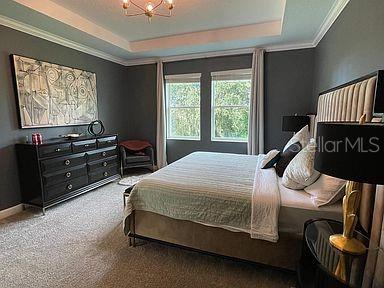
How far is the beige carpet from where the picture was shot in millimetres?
1823

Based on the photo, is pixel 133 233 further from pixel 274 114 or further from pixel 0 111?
pixel 274 114

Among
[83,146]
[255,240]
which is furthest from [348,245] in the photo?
A: [83,146]

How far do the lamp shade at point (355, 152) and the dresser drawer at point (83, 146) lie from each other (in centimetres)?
354

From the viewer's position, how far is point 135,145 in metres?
5.11

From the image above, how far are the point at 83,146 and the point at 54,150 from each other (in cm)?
51

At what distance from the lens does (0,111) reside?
9.70 feet

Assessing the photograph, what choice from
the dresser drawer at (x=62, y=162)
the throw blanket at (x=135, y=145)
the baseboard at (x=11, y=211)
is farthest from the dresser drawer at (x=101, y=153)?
the baseboard at (x=11, y=211)

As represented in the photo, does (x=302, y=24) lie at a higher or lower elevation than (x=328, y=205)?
higher

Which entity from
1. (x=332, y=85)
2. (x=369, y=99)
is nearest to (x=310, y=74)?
(x=332, y=85)

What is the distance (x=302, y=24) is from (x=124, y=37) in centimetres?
313

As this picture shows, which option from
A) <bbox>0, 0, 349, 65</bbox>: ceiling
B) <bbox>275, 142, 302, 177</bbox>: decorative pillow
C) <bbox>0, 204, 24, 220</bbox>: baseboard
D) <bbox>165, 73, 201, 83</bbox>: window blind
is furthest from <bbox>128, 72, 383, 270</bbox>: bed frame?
<bbox>165, 73, 201, 83</bbox>: window blind

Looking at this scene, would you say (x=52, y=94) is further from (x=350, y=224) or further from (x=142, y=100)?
(x=350, y=224)

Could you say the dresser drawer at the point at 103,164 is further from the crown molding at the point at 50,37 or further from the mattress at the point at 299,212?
the mattress at the point at 299,212

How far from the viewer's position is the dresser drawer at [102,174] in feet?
12.6
